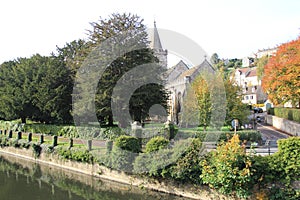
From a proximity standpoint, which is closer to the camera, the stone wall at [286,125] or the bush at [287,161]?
the bush at [287,161]

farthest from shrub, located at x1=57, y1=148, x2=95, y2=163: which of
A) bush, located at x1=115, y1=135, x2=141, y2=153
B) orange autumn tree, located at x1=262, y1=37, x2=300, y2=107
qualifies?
orange autumn tree, located at x1=262, y1=37, x2=300, y2=107

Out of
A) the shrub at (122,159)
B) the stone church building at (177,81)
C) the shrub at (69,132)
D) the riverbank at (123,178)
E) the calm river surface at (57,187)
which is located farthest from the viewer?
the stone church building at (177,81)

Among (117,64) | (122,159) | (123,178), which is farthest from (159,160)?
(117,64)

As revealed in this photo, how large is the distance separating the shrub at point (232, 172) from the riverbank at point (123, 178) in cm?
72

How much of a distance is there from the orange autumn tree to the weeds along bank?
13090mm

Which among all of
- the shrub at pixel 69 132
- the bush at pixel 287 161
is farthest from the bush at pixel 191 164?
the shrub at pixel 69 132

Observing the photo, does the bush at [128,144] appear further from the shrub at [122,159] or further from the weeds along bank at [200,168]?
the shrub at [122,159]

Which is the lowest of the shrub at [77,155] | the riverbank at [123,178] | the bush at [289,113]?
the riverbank at [123,178]

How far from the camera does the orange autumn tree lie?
2533 cm

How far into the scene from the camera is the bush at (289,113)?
30595mm

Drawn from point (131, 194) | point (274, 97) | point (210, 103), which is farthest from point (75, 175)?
point (274, 97)

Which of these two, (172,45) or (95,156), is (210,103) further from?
(95,156)

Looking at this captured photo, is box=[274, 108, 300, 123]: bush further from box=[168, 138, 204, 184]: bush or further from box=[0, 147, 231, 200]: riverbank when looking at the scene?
box=[0, 147, 231, 200]: riverbank

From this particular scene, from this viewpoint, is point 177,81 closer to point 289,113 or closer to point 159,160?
point 289,113
